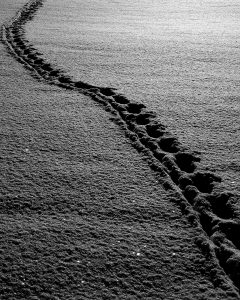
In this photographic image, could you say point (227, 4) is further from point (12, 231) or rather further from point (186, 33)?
point (12, 231)

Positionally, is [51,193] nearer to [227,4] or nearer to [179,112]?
[179,112]

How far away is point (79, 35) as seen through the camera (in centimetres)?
448

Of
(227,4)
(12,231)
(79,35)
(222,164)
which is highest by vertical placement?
(227,4)

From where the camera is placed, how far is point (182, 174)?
167 cm

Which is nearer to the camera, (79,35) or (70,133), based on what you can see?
(70,133)

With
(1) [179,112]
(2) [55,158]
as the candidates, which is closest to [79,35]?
(1) [179,112]

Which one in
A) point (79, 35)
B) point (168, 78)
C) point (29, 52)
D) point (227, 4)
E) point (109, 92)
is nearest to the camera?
point (109, 92)

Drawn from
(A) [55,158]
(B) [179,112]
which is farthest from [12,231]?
(B) [179,112]

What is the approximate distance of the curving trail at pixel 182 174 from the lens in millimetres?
1278

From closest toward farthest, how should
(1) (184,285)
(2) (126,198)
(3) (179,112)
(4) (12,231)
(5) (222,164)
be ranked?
(1) (184,285) < (4) (12,231) < (2) (126,198) < (5) (222,164) < (3) (179,112)

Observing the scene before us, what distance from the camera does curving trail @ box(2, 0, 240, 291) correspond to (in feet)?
4.19

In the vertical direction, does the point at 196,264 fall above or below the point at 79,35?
below

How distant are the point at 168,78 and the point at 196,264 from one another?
1927mm

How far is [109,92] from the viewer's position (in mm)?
2678
